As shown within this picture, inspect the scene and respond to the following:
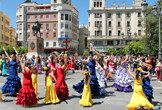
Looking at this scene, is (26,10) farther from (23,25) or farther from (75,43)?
(75,43)

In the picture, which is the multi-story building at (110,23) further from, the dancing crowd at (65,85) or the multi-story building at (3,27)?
the dancing crowd at (65,85)

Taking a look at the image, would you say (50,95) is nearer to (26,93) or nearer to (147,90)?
(26,93)

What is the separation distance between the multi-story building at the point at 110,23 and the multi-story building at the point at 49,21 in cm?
830

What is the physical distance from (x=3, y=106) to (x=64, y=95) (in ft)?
7.95

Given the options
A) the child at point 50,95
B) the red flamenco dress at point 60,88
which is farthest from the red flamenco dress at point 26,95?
the red flamenco dress at point 60,88

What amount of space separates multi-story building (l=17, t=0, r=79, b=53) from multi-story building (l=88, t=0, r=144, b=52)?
8.30 meters

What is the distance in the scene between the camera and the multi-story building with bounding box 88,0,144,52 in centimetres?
6000

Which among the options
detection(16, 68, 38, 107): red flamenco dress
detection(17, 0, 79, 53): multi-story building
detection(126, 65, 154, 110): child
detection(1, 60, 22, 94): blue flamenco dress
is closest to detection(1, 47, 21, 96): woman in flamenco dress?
detection(1, 60, 22, 94): blue flamenco dress

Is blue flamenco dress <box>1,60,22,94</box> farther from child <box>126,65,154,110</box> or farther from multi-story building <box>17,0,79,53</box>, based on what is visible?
multi-story building <box>17,0,79,53</box>

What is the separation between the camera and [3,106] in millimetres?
6727

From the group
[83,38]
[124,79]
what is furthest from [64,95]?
[83,38]

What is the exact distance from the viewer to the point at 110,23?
60969mm

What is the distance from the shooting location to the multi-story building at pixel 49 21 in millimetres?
60438

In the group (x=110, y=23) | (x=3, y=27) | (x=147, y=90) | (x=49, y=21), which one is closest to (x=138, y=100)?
(x=147, y=90)
